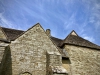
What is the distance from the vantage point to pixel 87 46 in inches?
555

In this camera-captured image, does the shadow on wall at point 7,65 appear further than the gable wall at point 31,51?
No

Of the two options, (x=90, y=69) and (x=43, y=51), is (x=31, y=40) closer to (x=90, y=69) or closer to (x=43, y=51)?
(x=43, y=51)

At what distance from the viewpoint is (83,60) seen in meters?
13.0

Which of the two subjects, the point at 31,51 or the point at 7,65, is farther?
the point at 31,51

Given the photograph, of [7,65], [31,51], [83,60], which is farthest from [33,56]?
[83,60]

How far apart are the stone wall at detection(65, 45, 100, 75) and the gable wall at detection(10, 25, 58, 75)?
3649 mm

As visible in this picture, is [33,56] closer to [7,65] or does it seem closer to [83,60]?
[7,65]

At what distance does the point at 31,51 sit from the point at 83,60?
6.98m

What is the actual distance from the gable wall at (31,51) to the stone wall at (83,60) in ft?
12.0

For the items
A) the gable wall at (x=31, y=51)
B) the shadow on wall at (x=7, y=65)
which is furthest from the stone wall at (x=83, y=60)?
the shadow on wall at (x=7, y=65)

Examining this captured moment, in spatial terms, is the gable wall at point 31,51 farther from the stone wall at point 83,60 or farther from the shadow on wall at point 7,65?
the stone wall at point 83,60

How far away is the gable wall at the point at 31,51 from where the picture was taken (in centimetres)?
881

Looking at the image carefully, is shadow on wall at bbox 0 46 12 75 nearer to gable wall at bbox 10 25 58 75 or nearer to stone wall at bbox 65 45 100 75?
gable wall at bbox 10 25 58 75

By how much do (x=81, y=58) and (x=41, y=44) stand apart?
19.5 feet
